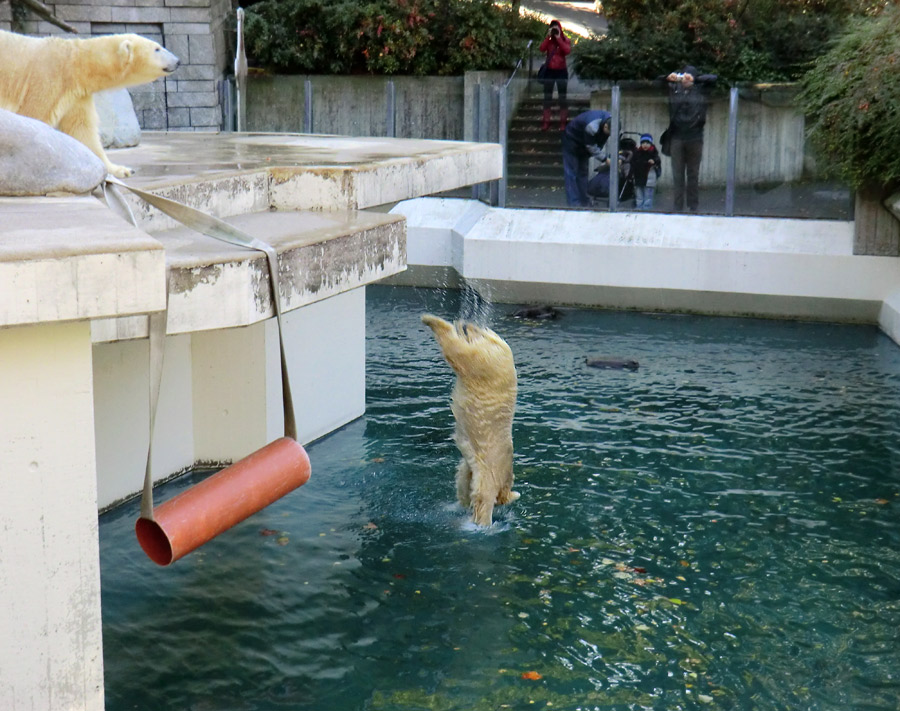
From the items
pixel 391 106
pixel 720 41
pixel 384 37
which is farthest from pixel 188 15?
pixel 720 41

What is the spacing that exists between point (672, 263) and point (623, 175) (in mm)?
1569

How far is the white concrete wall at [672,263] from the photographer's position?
13.5 meters

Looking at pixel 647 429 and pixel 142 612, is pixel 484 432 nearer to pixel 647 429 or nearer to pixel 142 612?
pixel 142 612

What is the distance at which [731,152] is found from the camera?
14562mm

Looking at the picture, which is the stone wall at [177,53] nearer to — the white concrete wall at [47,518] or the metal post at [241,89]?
the metal post at [241,89]

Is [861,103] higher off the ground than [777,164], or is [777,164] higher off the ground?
[861,103]

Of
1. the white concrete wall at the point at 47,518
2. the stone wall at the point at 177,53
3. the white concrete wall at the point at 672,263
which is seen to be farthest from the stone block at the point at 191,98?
the white concrete wall at the point at 47,518

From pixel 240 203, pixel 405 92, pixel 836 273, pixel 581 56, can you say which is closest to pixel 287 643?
pixel 240 203

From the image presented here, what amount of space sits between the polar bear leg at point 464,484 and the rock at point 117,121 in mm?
3830

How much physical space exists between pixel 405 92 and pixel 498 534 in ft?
42.8

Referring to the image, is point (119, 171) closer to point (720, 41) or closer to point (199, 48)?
point (199, 48)

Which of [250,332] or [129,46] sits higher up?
[129,46]

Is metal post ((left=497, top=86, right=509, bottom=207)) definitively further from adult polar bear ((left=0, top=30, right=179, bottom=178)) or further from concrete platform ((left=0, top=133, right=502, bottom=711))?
adult polar bear ((left=0, top=30, right=179, bottom=178))

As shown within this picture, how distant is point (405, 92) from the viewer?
62.0 ft
